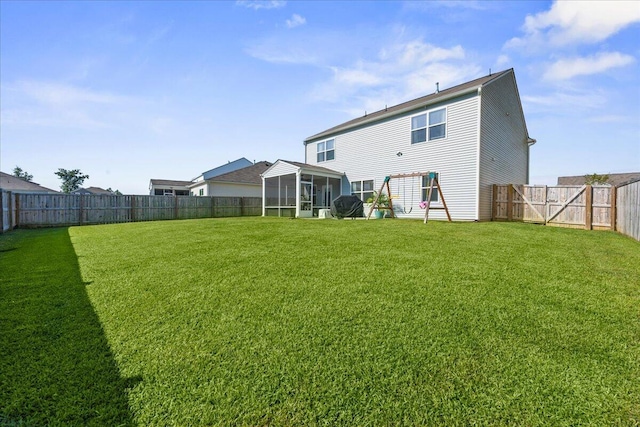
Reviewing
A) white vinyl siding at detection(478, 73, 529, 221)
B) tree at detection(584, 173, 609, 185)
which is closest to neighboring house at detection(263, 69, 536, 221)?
white vinyl siding at detection(478, 73, 529, 221)

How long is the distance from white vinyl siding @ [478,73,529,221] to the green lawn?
7632 millimetres

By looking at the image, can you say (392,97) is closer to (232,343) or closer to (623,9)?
(623,9)

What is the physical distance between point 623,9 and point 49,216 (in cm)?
2295

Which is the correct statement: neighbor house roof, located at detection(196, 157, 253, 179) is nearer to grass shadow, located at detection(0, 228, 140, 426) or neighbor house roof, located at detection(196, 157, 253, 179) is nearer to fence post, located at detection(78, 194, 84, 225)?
fence post, located at detection(78, 194, 84, 225)

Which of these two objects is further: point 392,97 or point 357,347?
point 392,97

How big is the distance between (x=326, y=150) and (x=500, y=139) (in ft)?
31.4

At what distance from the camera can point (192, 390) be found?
5.91 ft

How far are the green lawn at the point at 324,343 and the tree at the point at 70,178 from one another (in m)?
64.7

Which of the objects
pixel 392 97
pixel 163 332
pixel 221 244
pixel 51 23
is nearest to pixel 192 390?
pixel 163 332

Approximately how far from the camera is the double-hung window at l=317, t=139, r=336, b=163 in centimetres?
1734

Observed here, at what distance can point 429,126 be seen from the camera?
40.8ft

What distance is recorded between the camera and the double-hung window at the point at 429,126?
1196 cm

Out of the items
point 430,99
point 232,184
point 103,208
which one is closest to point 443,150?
point 430,99

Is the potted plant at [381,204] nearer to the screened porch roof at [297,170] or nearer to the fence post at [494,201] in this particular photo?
the screened porch roof at [297,170]
